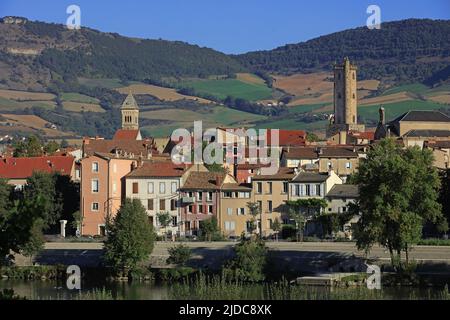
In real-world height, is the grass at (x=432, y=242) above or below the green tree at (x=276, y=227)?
below

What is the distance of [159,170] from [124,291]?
20760 millimetres

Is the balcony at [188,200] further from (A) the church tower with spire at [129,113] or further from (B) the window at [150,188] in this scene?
(A) the church tower with spire at [129,113]

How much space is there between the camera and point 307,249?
4675 centimetres

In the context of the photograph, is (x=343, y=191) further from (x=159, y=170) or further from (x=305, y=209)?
(x=159, y=170)

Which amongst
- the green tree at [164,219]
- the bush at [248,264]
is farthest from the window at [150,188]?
the bush at [248,264]

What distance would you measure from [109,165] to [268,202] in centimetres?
788

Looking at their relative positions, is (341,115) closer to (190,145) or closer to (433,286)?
(190,145)

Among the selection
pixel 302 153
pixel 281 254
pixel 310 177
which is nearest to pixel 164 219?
pixel 310 177

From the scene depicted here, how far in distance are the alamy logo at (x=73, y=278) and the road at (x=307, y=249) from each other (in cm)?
255

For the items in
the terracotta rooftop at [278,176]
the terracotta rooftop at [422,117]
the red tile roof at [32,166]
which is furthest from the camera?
the terracotta rooftop at [422,117]

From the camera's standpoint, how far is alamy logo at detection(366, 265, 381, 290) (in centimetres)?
4019

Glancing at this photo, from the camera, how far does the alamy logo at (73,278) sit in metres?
42.5

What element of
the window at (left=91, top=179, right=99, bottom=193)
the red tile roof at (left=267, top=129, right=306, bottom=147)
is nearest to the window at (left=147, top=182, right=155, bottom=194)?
the window at (left=91, top=179, right=99, bottom=193)
